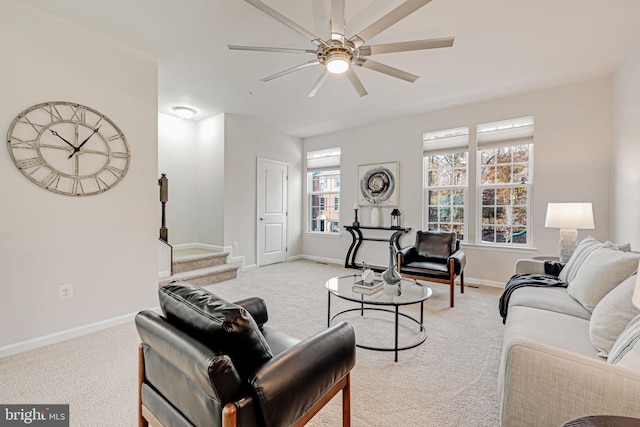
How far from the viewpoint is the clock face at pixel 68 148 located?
2.44m

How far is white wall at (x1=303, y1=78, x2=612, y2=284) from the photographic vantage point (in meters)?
3.64

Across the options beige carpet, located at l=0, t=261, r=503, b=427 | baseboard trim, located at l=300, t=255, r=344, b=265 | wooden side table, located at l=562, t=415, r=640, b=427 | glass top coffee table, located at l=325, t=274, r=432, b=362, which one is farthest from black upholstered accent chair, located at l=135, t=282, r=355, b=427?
baseboard trim, located at l=300, t=255, r=344, b=265

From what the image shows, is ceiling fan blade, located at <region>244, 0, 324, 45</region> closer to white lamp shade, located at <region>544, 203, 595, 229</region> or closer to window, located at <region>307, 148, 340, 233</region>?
white lamp shade, located at <region>544, 203, 595, 229</region>

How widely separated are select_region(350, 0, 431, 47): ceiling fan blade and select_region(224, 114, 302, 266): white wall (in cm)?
357

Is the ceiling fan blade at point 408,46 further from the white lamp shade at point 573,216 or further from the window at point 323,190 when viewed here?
the window at point 323,190

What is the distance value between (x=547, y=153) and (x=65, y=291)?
18.6 ft

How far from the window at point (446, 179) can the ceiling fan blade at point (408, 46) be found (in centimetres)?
289

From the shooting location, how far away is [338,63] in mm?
2197

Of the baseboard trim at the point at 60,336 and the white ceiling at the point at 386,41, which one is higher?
the white ceiling at the point at 386,41

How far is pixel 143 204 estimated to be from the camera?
319 cm

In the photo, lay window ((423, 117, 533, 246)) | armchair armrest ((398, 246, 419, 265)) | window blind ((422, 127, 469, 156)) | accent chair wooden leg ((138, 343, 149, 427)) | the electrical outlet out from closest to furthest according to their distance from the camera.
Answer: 1. accent chair wooden leg ((138, 343, 149, 427))
2. the electrical outlet
3. armchair armrest ((398, 246, 419, 265))
4. window ((423, 117, 533, 246))
5. window blind ((422, 127, 469, 156))

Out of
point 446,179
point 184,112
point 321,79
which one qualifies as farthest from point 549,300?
point 184,112

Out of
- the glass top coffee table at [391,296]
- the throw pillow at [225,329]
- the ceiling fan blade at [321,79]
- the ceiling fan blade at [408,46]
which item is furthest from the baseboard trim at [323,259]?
the throw pillow at [225,329]

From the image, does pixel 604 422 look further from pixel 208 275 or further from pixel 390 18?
pixel 208 275
